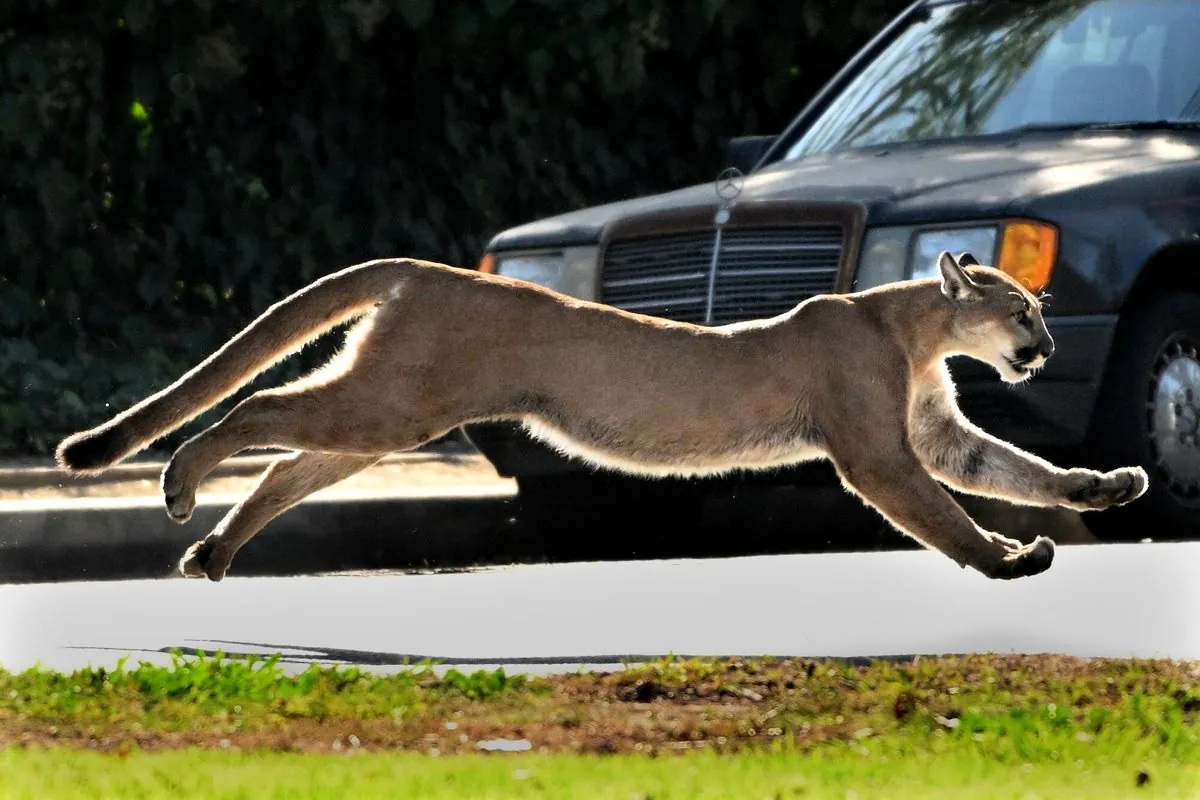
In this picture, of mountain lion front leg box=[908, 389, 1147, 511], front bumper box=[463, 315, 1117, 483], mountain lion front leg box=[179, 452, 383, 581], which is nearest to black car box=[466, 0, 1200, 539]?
front bumper box=[463, 315, 1117, 483]

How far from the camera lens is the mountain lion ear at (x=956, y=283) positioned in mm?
6352

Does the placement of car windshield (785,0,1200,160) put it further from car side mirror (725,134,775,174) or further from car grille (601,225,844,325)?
car grille (601,225,844,325)

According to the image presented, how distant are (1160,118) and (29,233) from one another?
5.86 m

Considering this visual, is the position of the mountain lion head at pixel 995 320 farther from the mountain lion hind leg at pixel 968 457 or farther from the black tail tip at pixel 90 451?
the black tail tip at pixel 90 451

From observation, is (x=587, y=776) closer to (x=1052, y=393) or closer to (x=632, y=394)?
(x=632, y=394)

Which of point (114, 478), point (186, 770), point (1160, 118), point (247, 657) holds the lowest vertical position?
point (114, 478)

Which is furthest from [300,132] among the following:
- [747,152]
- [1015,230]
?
[1015,230]

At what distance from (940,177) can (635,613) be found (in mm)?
1790

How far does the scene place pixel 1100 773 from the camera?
4.60 meters

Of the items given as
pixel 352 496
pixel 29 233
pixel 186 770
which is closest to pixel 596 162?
pixel 29 233

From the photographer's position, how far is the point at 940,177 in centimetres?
764

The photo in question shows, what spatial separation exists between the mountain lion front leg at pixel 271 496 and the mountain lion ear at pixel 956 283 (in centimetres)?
160

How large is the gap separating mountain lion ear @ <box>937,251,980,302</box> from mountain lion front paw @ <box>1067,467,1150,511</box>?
560mm

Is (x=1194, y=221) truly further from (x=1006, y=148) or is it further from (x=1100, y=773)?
(x=1100, y=773)
